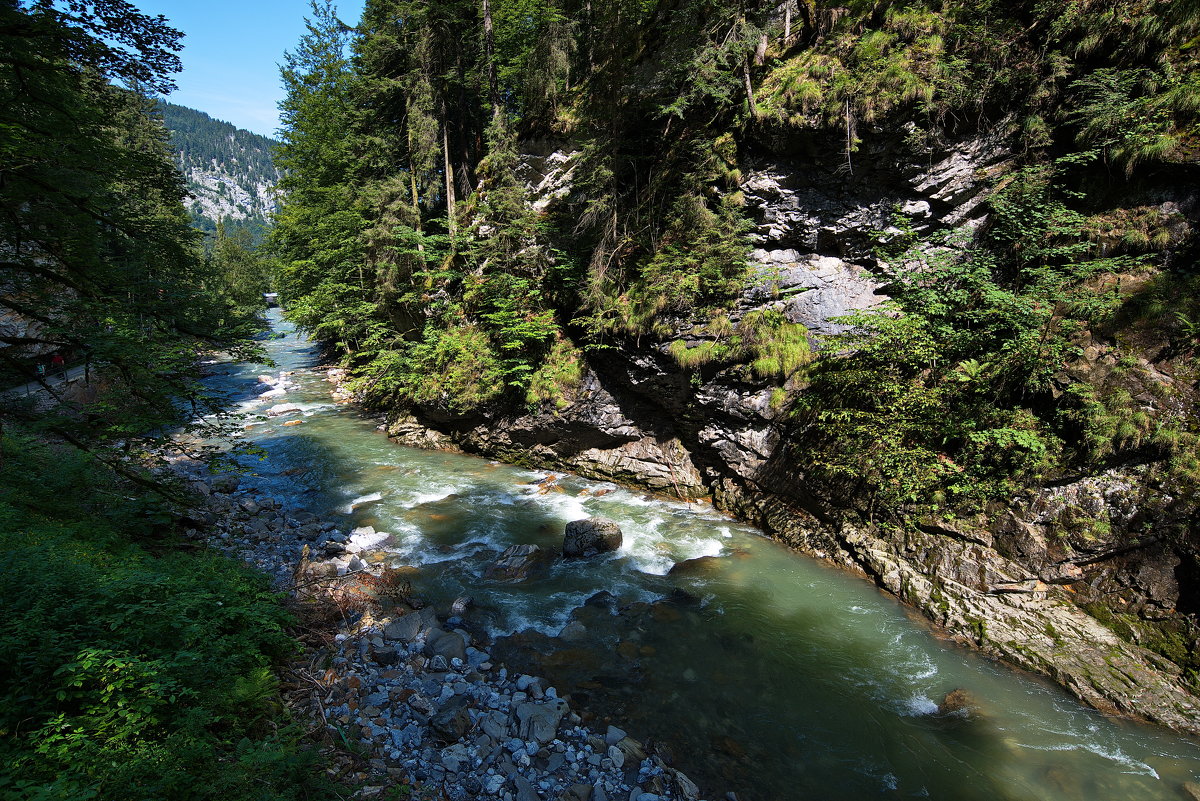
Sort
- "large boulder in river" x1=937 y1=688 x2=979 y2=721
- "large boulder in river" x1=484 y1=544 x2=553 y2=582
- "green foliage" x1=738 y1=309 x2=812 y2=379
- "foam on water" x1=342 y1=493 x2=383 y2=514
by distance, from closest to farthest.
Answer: "large boulder in river" x1=937 y1=688 x2=979 y2=721, "large boulder in river" x1=484 y1=544 x2=553 y2=582, "green foliage" x1=738 y1=309 x2=812 y2=379, "foam on water" x1=342 y1=493 x2=383 y2=514

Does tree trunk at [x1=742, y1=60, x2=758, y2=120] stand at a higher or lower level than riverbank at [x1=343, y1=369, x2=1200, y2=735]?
higher

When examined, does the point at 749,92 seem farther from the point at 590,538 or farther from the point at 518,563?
the point at 518,563

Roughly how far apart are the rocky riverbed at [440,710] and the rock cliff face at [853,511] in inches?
223

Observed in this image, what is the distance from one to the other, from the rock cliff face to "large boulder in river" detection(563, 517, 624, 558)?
2.96 meters

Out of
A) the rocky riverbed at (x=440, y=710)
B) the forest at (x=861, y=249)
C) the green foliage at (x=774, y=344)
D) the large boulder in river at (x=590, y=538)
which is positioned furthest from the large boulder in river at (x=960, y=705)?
the green foliage at (x=774, y=344)

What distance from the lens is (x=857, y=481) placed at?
30.3 feet

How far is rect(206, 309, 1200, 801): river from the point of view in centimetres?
542

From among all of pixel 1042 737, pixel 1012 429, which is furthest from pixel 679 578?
pixel 1012 429

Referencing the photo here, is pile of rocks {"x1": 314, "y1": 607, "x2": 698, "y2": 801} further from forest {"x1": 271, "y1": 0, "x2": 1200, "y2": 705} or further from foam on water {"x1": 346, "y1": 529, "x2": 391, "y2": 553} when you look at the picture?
forest {"x1": 271, "y1": 0, "x2": 1200, "y2": 705}

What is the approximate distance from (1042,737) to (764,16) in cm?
1503

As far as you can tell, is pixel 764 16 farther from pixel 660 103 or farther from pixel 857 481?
pixel 857 481

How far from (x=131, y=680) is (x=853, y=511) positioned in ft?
33.5

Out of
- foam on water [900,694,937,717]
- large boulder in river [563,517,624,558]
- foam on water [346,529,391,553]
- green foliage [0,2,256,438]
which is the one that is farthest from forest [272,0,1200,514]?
green foliage [0,2,256,438]

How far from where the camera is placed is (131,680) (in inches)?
149
